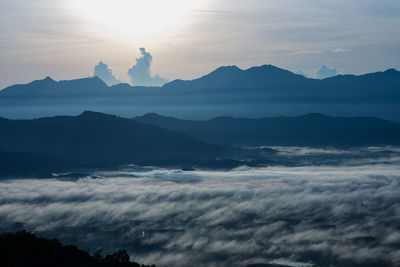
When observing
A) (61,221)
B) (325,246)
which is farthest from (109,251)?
(325,246)

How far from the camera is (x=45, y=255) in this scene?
9256 centimetres

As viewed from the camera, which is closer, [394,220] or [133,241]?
[133,241]

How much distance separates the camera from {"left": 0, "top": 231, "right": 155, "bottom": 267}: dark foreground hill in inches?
3506

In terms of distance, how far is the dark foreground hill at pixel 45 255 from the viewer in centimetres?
8906

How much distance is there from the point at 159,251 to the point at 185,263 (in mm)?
18364

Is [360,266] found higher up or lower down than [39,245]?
lower down

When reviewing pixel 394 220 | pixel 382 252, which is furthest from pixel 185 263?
pixel 394 220

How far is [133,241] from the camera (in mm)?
171125

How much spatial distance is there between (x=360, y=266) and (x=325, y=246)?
21.3 m

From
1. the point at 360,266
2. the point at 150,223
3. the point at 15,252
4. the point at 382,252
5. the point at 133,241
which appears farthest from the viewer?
the point at 150,223

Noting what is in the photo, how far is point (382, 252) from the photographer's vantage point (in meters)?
151

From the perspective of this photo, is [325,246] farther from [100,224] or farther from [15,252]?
[15,252]

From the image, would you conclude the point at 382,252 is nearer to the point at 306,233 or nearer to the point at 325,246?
the point at 325,246

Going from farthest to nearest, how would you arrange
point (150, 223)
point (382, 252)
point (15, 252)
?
1. point (150, 223)
2. point (382, 252)
3. point (15, 252)
